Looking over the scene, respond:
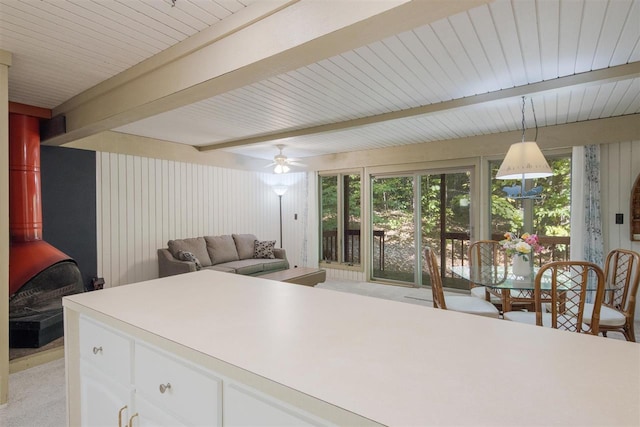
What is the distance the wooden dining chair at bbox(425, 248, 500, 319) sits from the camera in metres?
2.69

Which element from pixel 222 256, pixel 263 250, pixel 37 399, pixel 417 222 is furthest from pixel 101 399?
pixel 417 222

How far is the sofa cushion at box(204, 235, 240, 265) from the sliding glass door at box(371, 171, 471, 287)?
2642 mm

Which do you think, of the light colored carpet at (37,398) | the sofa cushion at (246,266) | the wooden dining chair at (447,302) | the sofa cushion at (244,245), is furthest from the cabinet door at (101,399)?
the sofa cushion at (244,245)

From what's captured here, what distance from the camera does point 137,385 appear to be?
47.0 inches

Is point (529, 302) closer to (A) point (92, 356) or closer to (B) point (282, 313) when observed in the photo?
(B) point (282, 313)

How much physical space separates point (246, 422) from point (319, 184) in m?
6.09

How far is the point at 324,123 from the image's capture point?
13.8 ft

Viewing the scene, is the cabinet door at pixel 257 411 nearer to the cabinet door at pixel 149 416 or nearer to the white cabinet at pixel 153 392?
the white cabinet at pixel 153 392

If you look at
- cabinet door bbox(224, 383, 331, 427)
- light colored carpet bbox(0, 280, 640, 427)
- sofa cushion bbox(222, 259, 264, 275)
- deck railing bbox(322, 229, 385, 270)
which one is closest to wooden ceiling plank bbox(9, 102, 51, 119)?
light colored carpet bbox(0, 280, 640, 427)

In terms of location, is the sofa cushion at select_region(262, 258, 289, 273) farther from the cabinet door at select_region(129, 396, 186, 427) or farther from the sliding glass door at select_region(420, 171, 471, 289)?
the cabinet door at select_region(129, 396, 186, 427)

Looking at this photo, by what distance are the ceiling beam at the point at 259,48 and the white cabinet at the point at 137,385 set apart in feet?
4.58

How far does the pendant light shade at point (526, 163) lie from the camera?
8.84 feet

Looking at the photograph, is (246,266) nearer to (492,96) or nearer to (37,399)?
(37,399)

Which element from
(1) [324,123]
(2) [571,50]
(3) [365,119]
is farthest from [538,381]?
(1) [324,123]
